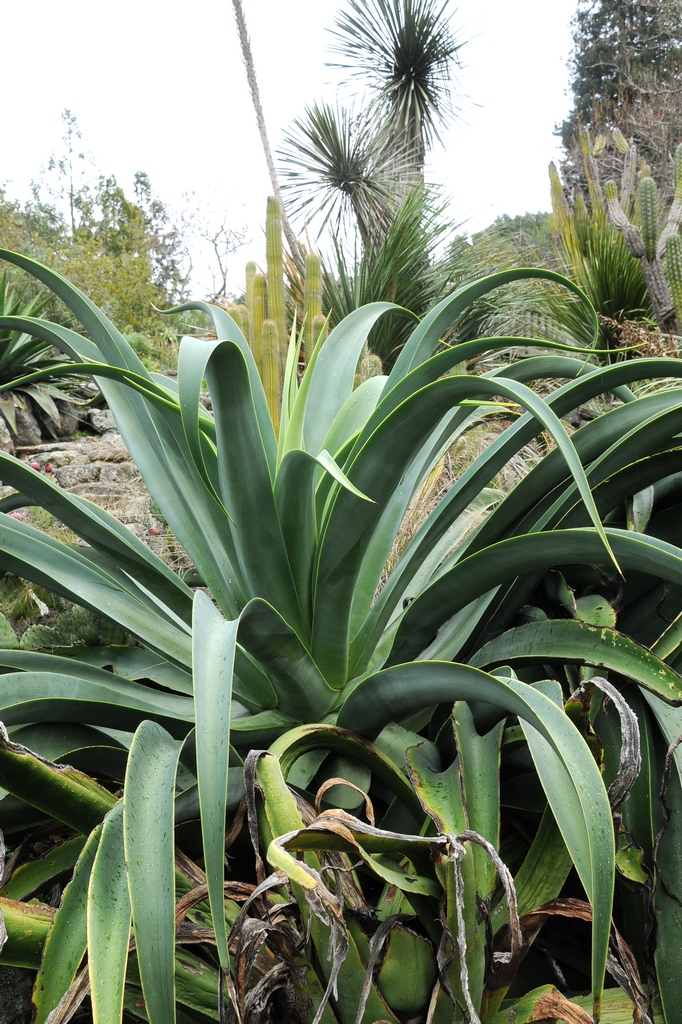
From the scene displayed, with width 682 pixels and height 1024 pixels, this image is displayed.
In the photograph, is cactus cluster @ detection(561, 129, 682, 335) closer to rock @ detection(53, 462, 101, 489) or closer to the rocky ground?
the rocky ground

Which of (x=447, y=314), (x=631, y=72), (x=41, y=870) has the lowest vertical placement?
(x=41, y=870)

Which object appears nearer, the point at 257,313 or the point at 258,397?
the point at 258,397

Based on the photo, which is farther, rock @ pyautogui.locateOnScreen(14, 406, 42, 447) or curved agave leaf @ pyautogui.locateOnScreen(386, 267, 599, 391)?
rock @ pyautogui.locateOnScreen(14, 406, 42, 447)

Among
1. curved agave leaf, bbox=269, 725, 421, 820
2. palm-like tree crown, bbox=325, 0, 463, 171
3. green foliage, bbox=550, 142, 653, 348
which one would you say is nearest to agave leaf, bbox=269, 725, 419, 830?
curved agave leaf, bbox=269, 725, 421, 820

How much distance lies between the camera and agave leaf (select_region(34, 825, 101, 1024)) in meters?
0.77

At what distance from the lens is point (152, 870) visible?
72 cm

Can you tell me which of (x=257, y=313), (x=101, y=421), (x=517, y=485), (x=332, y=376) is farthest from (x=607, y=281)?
(x=517, y=485)

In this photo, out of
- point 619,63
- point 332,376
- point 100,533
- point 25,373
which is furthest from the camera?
point 619,63

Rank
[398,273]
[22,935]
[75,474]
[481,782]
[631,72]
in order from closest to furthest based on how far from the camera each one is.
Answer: [22,935] < [481,782] < [75,474] < [398,273] < [631,72]

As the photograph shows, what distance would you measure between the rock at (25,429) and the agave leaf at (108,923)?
5.40 m

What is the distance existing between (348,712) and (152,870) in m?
0.41

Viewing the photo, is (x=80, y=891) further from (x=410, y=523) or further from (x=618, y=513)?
(x=410, y=523)

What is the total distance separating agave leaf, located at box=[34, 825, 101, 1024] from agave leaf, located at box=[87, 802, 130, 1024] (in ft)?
0.17

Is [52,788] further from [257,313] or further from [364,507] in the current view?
[257,313]
